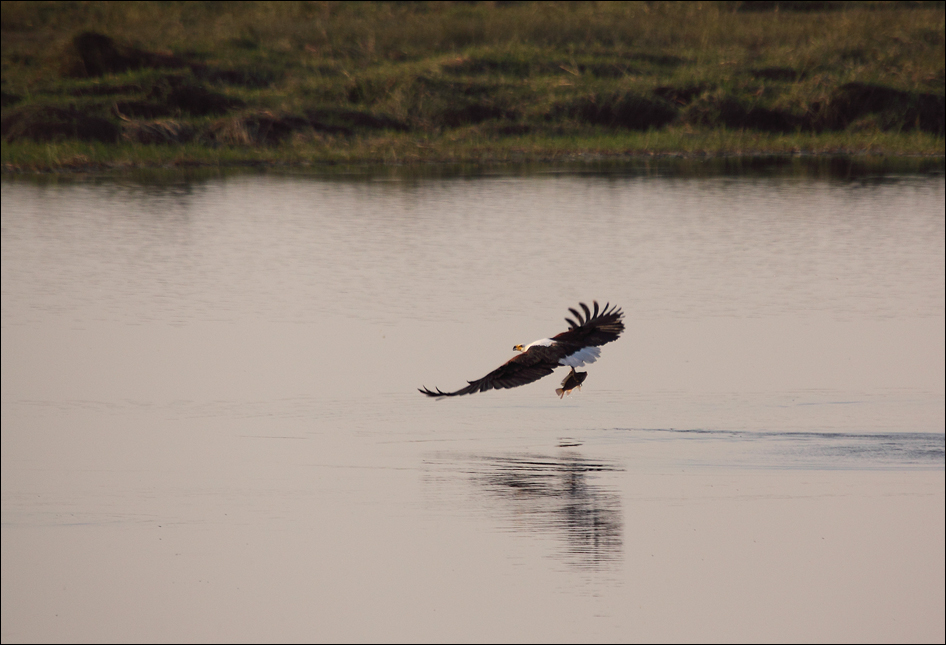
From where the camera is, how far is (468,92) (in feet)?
76.7

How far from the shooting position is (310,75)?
80.3ft

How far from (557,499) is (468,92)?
57.1 ft

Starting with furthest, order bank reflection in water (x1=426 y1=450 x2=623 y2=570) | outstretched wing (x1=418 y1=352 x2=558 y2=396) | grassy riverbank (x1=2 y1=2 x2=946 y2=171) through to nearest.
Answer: grassy riverbank (x1=2 y1=2 x2=946 y2=171)
outstretched wing (x1=418 y1=352 x2=558 y2=396)
bank reflection in water (x1=426 y1=450 x2=623 y2=570)

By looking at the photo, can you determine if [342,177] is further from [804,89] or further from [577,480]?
[577,480]

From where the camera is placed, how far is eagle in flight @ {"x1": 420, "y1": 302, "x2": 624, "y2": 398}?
688 centimetres

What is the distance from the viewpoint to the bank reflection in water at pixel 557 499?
613 centimetres

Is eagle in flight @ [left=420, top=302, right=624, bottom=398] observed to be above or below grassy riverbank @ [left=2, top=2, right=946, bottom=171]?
above

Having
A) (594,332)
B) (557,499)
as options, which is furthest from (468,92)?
(557,499)

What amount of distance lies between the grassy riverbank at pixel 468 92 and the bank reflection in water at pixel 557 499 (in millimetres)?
14578

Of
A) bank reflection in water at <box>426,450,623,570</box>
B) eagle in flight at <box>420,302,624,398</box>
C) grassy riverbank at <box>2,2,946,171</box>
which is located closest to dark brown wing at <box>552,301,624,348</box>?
eagle in flight at <box>420,302,624,398</box>

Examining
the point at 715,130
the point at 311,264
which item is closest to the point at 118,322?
the point at 311,264

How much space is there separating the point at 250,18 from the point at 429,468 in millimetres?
23733

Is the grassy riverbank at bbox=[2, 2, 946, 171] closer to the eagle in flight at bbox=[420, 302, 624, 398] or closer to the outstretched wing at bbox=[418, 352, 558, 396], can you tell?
the eagle in flight at bbox=[420, 302, 624, 398]

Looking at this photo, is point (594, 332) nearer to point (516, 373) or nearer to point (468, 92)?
point (516, 373)
